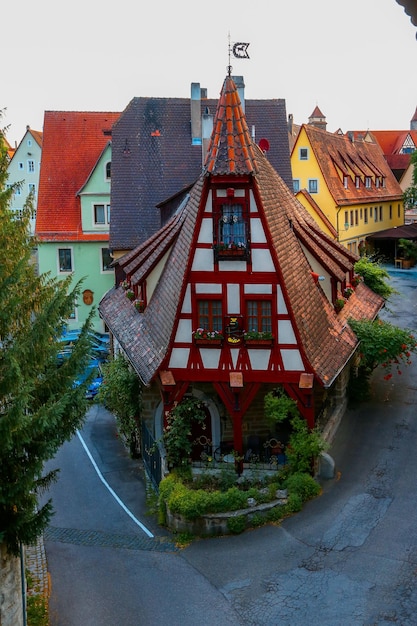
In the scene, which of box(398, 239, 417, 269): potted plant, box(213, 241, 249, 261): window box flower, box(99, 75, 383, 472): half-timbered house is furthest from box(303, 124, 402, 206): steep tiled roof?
box(213, 241, 249, 261): window box flower

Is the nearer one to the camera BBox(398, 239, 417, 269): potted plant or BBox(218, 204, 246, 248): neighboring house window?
BBox(218, 204, 246, 248): neighboring house window

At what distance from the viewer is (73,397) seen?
12.6 metres

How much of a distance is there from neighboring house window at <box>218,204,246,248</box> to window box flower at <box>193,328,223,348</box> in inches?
85.7

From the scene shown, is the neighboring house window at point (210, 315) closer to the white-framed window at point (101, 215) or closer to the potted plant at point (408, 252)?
the white-framed window at point (101, 215)

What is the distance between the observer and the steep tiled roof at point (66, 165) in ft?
116

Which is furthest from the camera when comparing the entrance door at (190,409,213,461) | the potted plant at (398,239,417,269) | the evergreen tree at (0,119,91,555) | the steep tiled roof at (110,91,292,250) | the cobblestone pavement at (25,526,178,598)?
the potted plant at (398,239,417,269)

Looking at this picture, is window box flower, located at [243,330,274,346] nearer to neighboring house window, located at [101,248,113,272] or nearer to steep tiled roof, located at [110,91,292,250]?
steep tiled roof, located at [110,91,292,250]

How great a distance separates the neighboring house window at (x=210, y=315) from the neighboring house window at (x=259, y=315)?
2.28 feet

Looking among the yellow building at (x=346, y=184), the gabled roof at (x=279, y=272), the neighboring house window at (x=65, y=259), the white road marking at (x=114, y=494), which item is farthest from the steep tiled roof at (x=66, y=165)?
the white road marking at (x=114, y=494)

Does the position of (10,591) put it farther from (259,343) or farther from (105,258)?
(105,258)

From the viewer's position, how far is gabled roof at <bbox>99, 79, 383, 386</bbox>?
701 inches

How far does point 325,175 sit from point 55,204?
19.4m

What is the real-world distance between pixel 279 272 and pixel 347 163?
120 ft

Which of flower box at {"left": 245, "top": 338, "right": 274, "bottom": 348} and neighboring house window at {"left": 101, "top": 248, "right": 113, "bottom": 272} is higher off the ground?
neighboring house window at {"left": 101, "top": 248, "right": 113, "bottom": 272}
